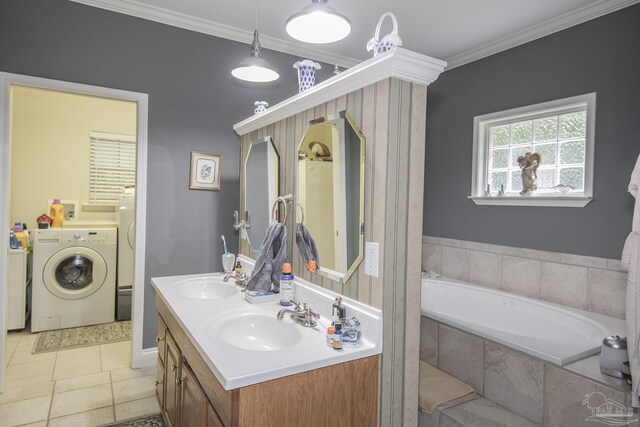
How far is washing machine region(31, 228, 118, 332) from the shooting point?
3.77 meters

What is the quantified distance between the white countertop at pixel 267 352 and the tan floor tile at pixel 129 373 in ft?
3.78

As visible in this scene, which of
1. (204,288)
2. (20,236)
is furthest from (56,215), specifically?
(204,288)

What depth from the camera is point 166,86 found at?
2969 millimetres

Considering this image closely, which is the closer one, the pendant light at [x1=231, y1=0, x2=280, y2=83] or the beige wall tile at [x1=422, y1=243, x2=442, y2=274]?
the pendant light at [x1=231, y1=0, x2=280, y2=83]

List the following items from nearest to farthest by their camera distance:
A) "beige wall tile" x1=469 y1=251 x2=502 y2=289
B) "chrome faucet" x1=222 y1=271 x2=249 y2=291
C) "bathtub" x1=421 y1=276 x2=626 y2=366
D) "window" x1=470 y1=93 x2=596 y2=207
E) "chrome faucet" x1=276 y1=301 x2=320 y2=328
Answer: "chrome faucet" x1=276 y1=301 x2=320 y2=328 < "bathtub" x1=421 y1=276 x2=626 y2=366 < "chrome faucet" x1=222 y1=271 x2=249 y2=291 < "window" x1=470 y1=93 x2=596 y2=207 < "beige wall tile" x1=469 y1=251 x2=502 y2=289

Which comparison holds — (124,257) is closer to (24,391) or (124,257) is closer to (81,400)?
(24,391)

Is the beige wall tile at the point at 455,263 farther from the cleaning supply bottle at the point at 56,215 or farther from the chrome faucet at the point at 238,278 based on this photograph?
the cleaning supply bottle at the point at 56,215

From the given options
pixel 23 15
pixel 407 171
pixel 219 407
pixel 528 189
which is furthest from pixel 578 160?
pixel 23 15

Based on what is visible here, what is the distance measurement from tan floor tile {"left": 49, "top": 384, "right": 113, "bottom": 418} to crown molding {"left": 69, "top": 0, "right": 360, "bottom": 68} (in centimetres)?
271

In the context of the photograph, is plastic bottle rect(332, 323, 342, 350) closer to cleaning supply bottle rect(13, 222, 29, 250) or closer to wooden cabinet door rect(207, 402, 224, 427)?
wooden cabinet door rect(207, 402, 224, 427)

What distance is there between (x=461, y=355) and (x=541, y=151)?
1.93 metres

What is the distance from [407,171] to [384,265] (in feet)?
1.29

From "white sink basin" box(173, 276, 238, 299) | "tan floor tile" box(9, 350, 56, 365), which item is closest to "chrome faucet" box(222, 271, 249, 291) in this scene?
"white sink basin" box(173, 276, 238, 299)

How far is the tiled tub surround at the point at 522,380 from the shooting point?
1653 millimetres
